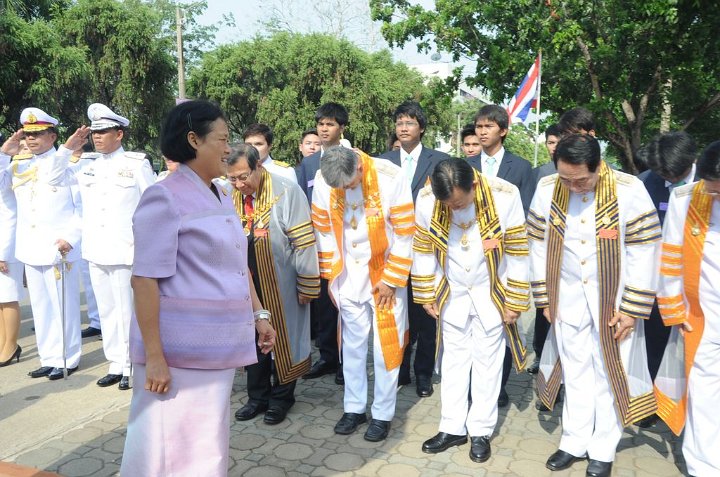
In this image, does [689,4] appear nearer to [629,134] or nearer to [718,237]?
[629,134]

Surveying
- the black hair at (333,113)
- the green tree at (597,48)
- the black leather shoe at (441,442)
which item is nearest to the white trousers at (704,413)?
the black leather shoe at (441,442)

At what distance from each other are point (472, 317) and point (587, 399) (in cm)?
80

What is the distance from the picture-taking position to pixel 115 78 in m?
24.6

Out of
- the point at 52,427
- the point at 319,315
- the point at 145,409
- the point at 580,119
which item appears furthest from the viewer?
the point at 319,315

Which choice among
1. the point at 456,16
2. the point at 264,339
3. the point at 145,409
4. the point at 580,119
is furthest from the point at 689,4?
the point at 145,409

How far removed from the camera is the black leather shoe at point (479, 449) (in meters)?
3.77

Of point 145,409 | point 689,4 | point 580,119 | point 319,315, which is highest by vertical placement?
point 689,4

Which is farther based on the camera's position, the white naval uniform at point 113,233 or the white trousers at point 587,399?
the white naval uniform at point 113,233

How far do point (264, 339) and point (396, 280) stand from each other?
126 cm

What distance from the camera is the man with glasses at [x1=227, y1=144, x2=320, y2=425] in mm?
4328

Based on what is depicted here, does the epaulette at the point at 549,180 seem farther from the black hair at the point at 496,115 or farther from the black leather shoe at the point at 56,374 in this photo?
the black leather shoe at the point at 56,374

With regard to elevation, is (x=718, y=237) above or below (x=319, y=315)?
above

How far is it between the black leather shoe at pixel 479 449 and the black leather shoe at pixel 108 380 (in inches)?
119

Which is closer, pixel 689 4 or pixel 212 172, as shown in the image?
pixel 212 172
